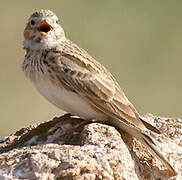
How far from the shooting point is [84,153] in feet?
22.0

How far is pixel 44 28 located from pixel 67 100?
1.41 metres

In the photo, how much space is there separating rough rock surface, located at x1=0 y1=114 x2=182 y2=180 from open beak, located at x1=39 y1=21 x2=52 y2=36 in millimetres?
1260

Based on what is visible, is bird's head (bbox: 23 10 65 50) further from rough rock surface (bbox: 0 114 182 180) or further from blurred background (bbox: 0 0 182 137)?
blurred background (bbox: 0 0 182 137)

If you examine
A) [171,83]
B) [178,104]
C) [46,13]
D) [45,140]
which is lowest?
[45,140]

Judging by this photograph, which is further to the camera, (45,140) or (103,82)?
(103,82)

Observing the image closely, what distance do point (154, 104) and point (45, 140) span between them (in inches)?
430

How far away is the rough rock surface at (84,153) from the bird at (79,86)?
18cm

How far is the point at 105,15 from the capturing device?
26984 mm

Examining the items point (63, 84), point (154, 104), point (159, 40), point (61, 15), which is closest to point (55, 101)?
point (63, 84)

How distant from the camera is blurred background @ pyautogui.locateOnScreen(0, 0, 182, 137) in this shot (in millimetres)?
18312

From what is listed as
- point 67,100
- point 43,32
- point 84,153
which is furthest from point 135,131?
point 43,32

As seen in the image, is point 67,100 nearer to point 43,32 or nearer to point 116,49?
point 43,32

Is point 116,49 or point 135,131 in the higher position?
point 116,49

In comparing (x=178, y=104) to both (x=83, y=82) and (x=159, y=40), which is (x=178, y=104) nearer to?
(x=159, y=40)
